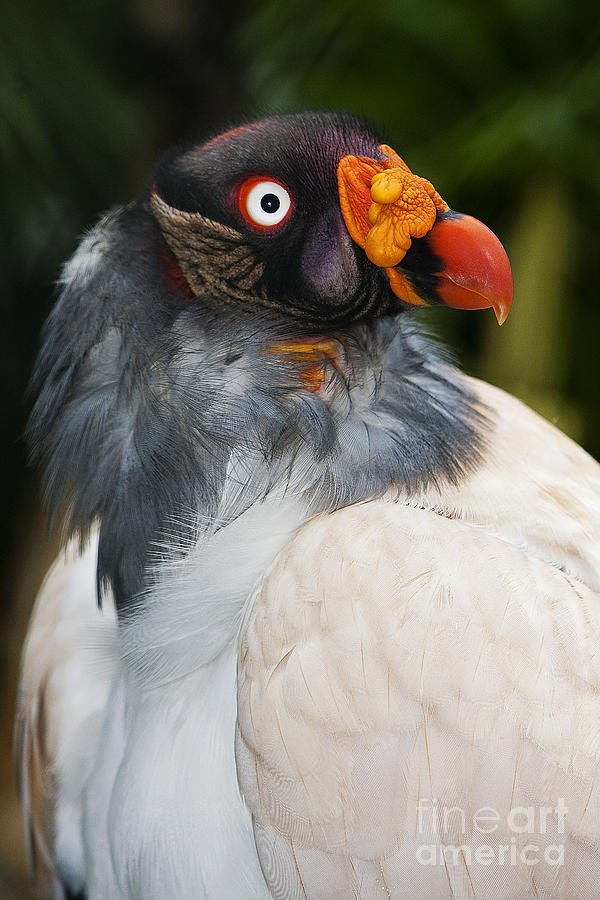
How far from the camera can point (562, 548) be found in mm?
1321

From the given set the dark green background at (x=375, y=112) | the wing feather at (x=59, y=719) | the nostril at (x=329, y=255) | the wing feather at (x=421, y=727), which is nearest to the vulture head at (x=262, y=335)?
the nostril at (x=329, y=255)

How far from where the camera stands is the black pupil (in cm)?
132

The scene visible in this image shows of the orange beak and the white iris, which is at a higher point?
the orange beak

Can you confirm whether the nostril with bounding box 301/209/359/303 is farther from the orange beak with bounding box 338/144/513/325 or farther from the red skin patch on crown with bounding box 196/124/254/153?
the red skin patch on crown with bounding box 196/124/254/153

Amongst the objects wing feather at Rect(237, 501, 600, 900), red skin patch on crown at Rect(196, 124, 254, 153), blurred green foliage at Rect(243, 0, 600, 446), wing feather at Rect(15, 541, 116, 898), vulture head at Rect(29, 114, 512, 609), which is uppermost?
blurred green foliage at Rect(243, 0, 600, 446)

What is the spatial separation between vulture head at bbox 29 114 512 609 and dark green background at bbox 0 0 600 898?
1614 millimetres

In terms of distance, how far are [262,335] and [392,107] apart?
7.74 ft

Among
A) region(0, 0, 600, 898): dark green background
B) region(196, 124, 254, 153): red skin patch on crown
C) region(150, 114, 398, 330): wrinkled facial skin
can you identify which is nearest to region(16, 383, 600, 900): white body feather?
region(150, 114, 398, 330): wrinkled facial skin

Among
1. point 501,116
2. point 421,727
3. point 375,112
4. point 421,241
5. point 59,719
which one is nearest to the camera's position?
point 421,727

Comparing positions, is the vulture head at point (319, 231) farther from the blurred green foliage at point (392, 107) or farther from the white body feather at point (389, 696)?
the blurred green foliage at point (392, 107)

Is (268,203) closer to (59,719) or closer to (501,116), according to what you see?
(59,719)

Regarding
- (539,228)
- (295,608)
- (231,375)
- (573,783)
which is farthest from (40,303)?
(573,783)

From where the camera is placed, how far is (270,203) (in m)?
1.32

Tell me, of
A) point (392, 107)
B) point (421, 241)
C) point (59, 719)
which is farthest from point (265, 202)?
point (392, 107)
